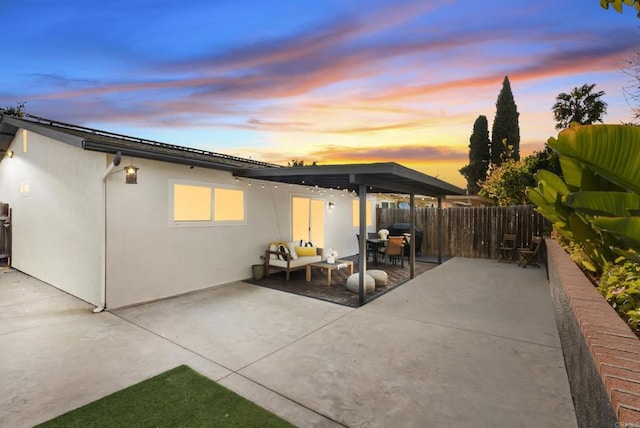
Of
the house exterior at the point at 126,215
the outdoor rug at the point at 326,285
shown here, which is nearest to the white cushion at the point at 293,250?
the outdoor rug at the point at 326,285

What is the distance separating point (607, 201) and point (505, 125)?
2207 cm

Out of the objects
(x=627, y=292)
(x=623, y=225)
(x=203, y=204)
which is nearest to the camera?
(x=623, y=225)

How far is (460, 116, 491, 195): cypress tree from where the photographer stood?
850 inches

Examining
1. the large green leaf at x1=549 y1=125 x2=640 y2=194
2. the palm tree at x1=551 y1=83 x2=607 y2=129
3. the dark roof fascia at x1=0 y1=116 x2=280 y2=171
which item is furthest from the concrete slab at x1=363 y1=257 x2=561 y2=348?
the palm tree at x1=551 y1=83 x2=607 y2=129

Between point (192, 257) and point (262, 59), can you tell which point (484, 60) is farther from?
point (192, 257)

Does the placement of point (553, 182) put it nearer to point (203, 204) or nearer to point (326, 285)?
point (326, 285)

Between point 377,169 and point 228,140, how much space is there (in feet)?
31.5

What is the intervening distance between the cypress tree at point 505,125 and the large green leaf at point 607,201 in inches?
828

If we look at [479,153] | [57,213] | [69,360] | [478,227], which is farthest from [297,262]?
[479,153]

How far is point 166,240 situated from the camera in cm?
622

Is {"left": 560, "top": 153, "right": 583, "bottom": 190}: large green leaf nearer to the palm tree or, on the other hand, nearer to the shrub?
the shrub

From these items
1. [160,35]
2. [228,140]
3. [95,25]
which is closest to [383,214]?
[228,140]

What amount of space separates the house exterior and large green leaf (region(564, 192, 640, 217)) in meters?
5.79

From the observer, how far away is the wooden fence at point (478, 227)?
10711 millimetres
